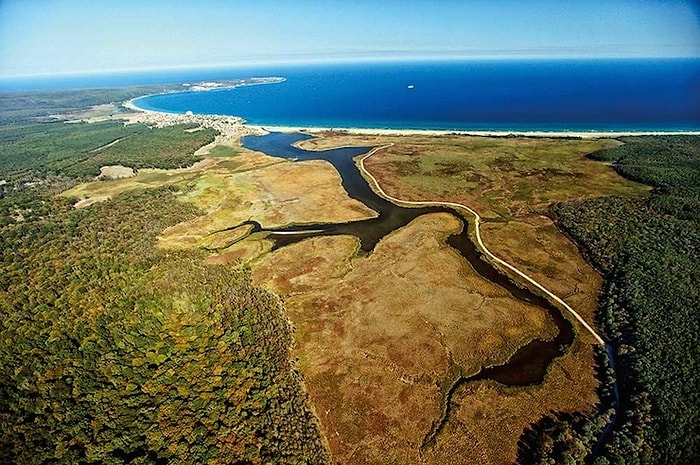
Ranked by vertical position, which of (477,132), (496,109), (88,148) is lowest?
(477,132)

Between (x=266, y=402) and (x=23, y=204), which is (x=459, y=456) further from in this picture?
(x=23, y=204)

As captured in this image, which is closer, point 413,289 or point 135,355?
point 135,355

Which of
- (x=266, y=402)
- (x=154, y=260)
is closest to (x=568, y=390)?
(x=266, y=402)

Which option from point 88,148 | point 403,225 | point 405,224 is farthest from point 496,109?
point 88,148

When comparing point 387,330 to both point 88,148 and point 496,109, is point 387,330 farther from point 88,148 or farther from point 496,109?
point 496,109

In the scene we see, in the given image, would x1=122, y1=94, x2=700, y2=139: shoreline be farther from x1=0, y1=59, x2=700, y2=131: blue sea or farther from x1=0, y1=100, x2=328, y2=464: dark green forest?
x1=0, y1=100, x2=328, y2=464: dark green forest

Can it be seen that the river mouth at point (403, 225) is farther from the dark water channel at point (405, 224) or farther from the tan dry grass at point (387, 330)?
the tan dry grass at point (387, 330)

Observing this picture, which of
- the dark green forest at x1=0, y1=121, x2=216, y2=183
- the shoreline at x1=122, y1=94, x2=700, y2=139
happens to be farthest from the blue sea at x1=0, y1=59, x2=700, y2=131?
the dark green forest at x1=0, y1=121, x2=216, y2=183
